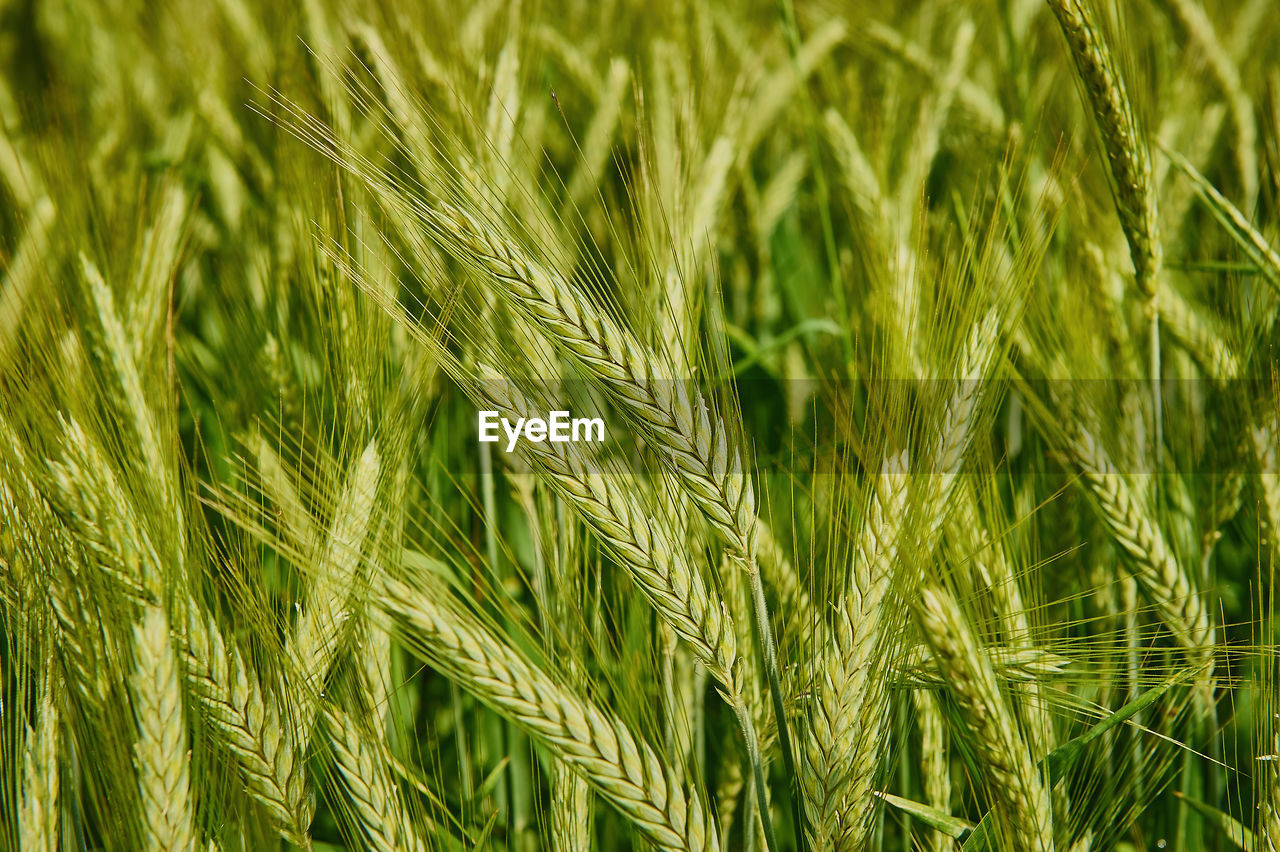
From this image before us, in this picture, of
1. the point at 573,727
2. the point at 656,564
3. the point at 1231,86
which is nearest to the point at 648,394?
the point at 656,564

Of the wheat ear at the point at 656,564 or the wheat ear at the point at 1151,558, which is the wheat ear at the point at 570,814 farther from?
the wheat ear at the point at 1151,558

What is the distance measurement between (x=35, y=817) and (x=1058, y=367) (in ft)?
3.51

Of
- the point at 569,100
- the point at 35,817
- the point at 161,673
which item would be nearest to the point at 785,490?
the point at 161,673

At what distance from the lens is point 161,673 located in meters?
0.58

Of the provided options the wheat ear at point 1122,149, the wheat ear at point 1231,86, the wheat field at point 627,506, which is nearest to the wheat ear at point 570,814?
the wheat field at point 627,506

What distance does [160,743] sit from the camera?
0.58 m

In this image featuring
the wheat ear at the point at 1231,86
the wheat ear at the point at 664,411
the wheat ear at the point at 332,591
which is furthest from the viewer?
the wheat ear at the point at 1231,86

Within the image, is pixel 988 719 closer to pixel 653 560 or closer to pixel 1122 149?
pixel 653 560

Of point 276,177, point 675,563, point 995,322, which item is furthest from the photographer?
point 276,177

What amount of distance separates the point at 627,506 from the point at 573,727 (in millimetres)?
160

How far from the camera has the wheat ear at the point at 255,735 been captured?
62 cm

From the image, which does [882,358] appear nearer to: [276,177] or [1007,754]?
[1007,754]

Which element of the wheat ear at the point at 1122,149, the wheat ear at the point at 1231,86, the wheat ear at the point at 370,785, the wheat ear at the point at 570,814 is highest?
the wheat ear at the point at 1231,86

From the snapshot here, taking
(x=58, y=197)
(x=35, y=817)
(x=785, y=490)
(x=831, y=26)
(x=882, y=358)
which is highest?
(x=831, y=26)
